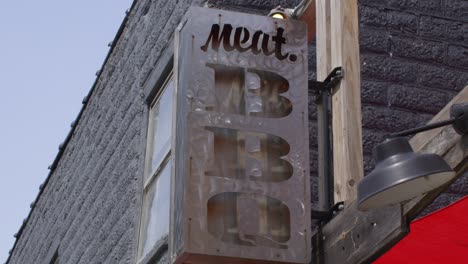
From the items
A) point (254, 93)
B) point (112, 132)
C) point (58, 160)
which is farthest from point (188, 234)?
point (58, 160)

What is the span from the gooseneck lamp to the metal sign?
3.39 feet

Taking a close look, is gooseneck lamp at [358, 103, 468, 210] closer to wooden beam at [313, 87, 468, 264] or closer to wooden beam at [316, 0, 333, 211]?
wooden beam at [313, 87, 468, 264]

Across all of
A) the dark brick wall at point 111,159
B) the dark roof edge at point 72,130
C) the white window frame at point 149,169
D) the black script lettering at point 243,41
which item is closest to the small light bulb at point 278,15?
the black script lettering at point 243,41

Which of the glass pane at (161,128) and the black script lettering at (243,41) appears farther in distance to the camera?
the glass pane at (161,128)

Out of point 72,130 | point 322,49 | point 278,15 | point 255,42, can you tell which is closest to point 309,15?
point 278,15

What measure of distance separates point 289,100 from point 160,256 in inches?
111

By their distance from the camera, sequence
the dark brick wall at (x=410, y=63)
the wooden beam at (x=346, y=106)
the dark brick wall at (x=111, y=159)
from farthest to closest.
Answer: the dark brick wall at (x=111, y=159) → the dark brick wall at (x=410, y=63) → the wooden beam at (x=346, y=106)

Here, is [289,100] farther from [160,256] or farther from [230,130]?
[160,256]

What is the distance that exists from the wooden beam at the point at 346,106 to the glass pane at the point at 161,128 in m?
3.14

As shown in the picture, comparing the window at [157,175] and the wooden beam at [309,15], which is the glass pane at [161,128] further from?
the wooden beam at [309,15]

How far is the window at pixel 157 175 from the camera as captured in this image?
839cm

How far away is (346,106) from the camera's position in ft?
17.7

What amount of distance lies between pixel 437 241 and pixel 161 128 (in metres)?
4.62

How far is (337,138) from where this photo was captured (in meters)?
5.38
